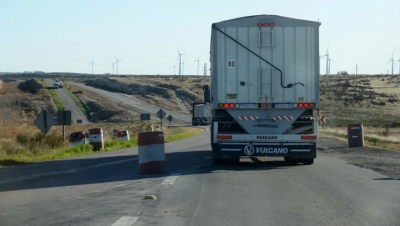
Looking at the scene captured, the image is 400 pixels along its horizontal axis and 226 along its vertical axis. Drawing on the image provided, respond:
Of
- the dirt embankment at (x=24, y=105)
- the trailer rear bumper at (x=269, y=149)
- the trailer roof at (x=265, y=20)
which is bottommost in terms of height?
the trailer rear bumper at (x=269, y=149)

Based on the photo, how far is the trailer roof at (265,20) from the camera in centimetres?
1938

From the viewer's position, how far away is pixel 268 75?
19500mm

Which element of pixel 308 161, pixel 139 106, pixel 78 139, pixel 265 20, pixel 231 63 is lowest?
pixel 78 139

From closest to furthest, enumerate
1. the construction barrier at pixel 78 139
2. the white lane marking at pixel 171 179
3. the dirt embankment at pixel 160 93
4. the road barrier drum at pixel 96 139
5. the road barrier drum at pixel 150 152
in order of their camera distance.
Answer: the white lane marking at pixel 171 179 < the road barrier drum at pixel 150 152 < the road barrier drum at pixel 96 139 < the construction barrier at pixel 78 139 < the dirt embankment at pixel 160 93

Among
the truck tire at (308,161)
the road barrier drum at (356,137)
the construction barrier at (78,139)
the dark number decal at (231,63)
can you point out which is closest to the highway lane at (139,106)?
the construction barrier at (78,139)

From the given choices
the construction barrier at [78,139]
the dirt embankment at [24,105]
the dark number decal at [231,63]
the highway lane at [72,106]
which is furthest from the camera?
the highway lane at [72,106]

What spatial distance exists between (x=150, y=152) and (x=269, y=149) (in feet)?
12.2

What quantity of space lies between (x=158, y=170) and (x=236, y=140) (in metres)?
2.82

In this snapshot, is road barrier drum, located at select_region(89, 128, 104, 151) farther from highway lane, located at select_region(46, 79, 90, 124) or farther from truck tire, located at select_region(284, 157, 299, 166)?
highway lane, located at select_region(46, 79, 90, 124)

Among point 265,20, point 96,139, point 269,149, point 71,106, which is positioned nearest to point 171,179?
point 269,149

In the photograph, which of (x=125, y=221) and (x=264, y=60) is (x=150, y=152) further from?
(x=125, y=221)

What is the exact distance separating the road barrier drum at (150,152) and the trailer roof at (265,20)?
12.9 feet

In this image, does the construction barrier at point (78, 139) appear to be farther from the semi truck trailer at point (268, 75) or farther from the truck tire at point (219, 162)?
the semi truck trailer at point (268, 75)

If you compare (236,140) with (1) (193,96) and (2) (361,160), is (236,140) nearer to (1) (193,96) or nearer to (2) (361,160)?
(2) (361,160)
